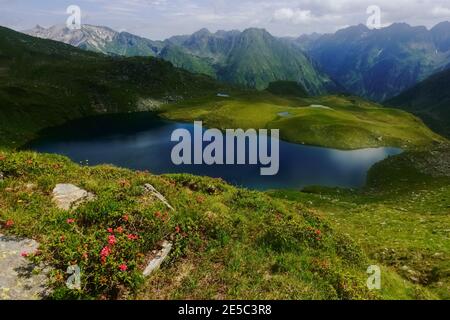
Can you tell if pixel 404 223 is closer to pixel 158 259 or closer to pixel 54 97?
pixel 158 259

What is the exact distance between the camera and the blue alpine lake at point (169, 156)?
74.6 m

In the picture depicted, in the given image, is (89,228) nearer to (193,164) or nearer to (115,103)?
(193,164)

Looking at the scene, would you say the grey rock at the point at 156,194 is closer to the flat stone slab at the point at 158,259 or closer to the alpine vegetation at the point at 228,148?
the flat stone slab at the point at 158,259

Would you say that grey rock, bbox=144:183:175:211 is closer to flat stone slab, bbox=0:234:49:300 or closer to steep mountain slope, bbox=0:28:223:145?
flat stone slab, bbox=0:234:49:300

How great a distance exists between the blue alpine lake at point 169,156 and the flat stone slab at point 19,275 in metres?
53.4

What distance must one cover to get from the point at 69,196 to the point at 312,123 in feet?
354

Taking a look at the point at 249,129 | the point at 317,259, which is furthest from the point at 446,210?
the point at 249,129

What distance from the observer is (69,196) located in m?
19.4

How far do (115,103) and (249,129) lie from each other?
2723 inches

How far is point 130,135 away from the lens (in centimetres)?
11775

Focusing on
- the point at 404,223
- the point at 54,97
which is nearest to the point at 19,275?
the point at 404,223

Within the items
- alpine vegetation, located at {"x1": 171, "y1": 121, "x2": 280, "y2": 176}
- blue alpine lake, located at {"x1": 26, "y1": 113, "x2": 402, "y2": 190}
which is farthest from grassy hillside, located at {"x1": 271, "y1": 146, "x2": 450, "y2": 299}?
alpine vegetation, located at {"x1": 171, "y1": 121, "x2": 280, "y2": 176}

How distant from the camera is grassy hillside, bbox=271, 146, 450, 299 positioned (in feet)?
74.3

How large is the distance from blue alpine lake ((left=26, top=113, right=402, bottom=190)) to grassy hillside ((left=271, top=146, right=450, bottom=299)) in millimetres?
7730
